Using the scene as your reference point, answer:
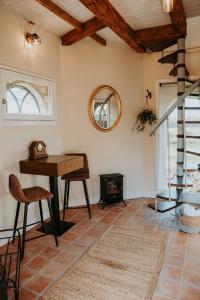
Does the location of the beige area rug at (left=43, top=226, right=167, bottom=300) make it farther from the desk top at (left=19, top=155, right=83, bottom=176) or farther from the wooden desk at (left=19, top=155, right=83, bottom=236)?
the desk top at (left=19, top=155, right=83, bottom=176)

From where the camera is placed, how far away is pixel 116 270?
218cm

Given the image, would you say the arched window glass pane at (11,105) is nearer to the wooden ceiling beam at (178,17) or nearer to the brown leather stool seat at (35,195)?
the brown leather stool seat at (35,195)

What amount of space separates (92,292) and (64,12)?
304cm

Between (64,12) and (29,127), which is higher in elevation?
(64,12)

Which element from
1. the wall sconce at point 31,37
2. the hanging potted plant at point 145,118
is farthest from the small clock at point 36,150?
the hanging potted plant at point 145,118

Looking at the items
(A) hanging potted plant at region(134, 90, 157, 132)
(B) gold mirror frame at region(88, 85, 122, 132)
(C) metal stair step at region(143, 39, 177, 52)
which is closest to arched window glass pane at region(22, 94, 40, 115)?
(B) gold mirror frame at region(88, 85, 122, 132)

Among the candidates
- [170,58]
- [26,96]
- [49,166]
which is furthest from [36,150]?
[170,58]

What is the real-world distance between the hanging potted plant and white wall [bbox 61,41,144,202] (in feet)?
0.39

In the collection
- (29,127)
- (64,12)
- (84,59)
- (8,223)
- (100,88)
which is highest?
(64,12)

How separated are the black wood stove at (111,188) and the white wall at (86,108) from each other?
0.23m

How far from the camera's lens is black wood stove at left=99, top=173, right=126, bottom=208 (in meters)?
3.85

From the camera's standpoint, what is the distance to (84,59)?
381 centimetres

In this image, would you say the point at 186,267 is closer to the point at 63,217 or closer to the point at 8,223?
the point at 63,217

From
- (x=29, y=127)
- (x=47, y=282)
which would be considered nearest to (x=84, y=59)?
Answer: (x=29, y=127)
